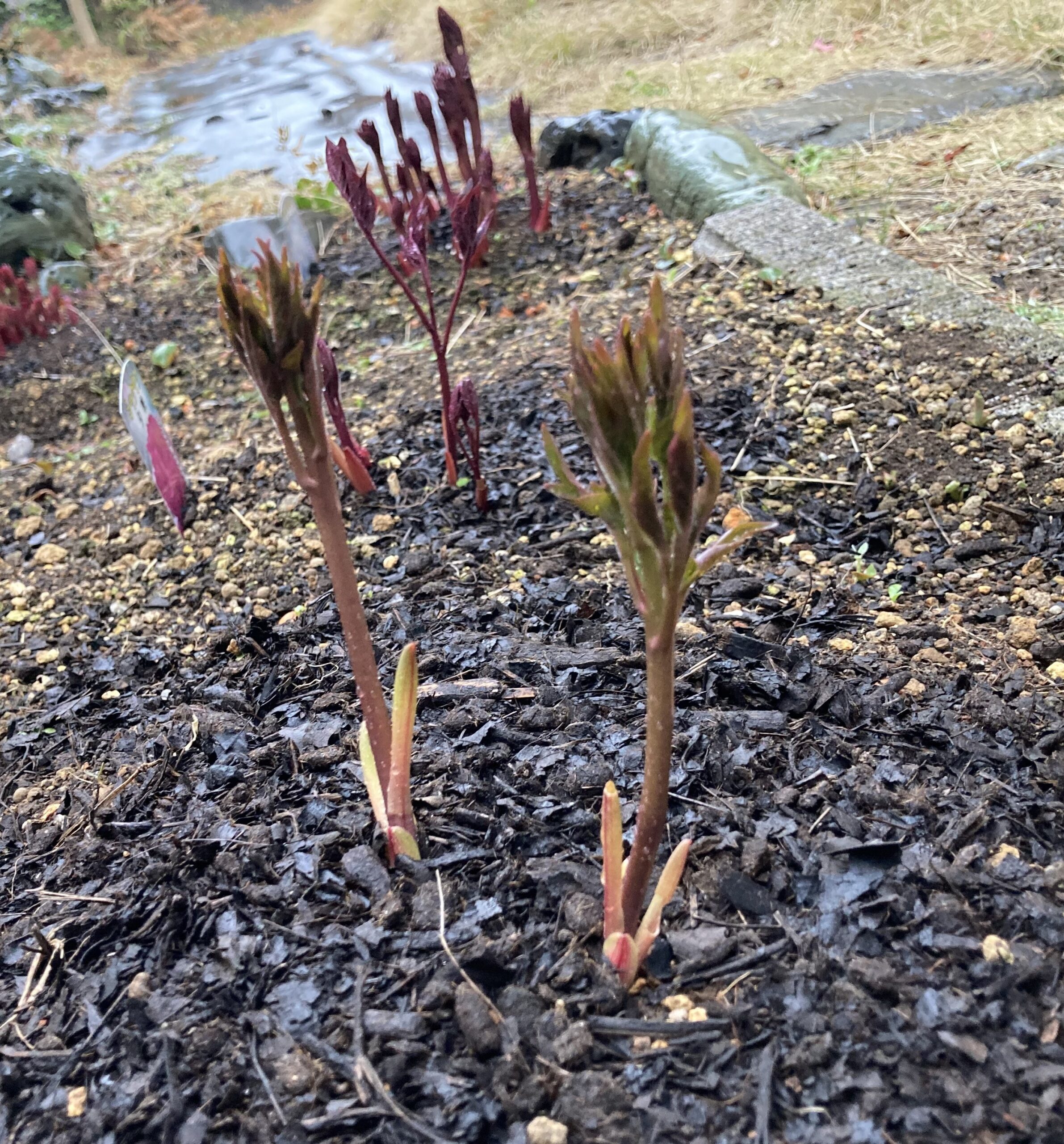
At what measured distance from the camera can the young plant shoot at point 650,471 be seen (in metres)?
0.77

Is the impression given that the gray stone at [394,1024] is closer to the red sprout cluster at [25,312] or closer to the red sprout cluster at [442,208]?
the red sprout cluster at [442,208]

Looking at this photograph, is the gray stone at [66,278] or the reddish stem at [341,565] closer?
the reddish stem at [341,565]

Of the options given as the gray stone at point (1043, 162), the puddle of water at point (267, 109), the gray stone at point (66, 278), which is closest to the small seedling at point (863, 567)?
the gray stone at point (1043, 162)

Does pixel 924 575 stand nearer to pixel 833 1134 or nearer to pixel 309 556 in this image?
pixel 833 1134

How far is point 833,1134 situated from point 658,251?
Result: 3.66m

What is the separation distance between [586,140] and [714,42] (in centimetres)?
415

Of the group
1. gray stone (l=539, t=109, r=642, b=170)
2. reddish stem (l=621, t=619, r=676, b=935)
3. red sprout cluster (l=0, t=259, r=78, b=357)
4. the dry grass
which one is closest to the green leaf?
red sprout cluster (l=0, t=259, r=78, b=357)

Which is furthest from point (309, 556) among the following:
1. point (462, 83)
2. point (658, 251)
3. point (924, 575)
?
point (462, 83)

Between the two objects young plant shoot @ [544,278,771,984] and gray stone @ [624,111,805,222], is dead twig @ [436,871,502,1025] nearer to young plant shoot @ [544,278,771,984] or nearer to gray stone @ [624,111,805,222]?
young plant shoot @ [544,278,771,984]

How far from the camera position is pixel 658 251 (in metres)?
3.94

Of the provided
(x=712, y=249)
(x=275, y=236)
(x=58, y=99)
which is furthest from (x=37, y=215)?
(x=58, y=99)

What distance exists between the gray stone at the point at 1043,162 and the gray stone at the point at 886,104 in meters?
1.07

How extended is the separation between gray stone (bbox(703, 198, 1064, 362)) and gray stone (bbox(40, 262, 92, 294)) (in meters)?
3.96

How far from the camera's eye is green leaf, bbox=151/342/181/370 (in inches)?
159
